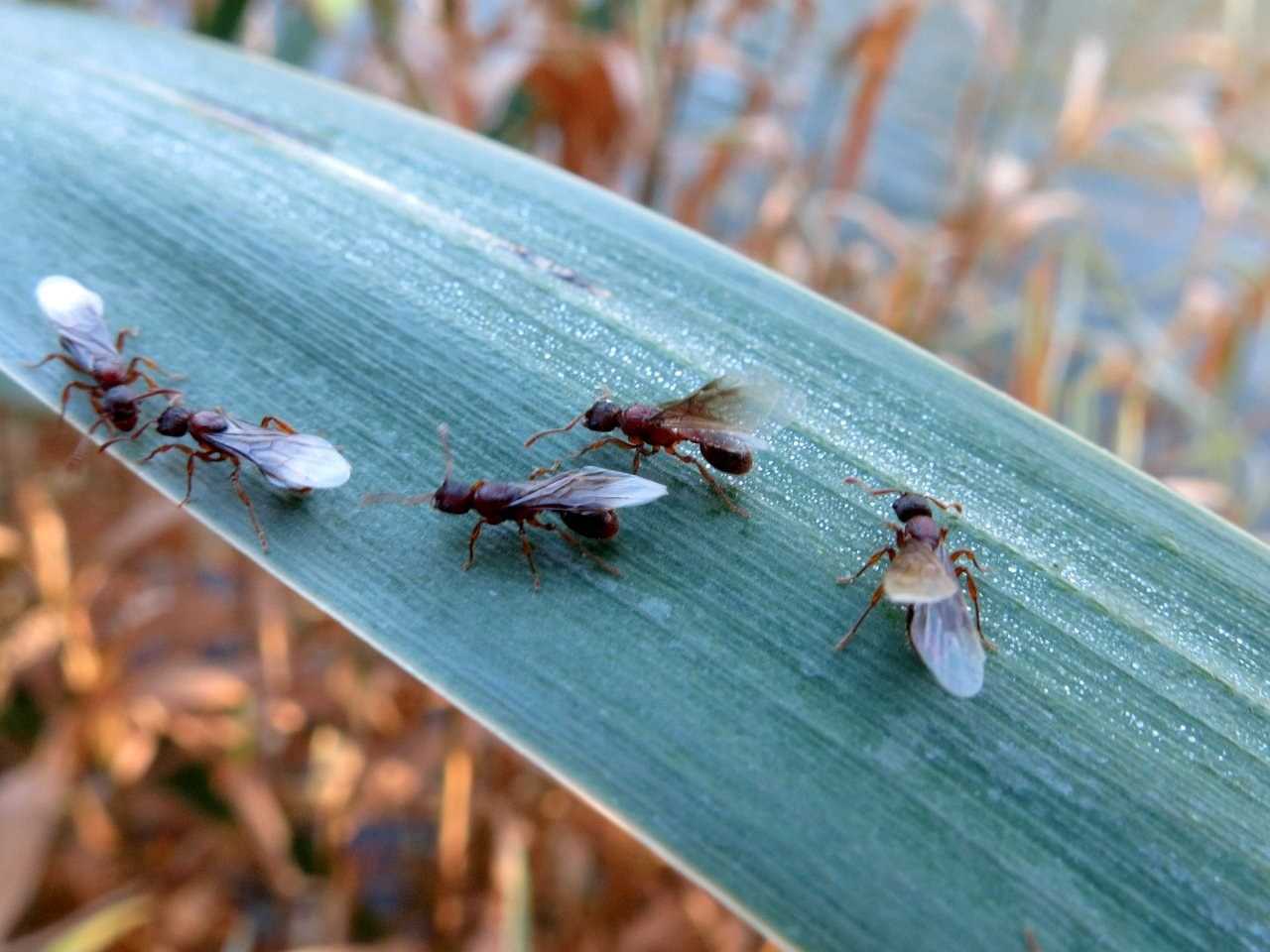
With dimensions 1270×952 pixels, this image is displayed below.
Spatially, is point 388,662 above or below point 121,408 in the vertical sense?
below

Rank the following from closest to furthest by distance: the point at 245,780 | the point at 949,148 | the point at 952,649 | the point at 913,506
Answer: the point at 952,649, the point at 913,506, the point at 245,780, the point at 949,148

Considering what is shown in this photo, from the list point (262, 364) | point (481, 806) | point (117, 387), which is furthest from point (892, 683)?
point (481, 806)

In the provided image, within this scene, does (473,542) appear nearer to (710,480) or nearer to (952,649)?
(710,480)

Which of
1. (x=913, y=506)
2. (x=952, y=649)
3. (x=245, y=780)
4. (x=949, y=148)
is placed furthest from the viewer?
(x=949, y=148)

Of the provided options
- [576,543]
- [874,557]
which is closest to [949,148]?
[874,557]

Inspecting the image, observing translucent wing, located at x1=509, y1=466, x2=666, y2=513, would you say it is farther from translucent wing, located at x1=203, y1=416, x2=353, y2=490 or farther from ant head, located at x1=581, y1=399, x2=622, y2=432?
translucent wing, located at x1=203, y1=416, x2=353, y2=490

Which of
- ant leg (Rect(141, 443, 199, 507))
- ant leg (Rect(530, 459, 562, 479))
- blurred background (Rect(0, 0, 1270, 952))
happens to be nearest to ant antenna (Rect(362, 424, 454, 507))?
ant leg (Rect(530, 459, 562, 479))

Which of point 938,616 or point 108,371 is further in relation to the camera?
point 108,371
